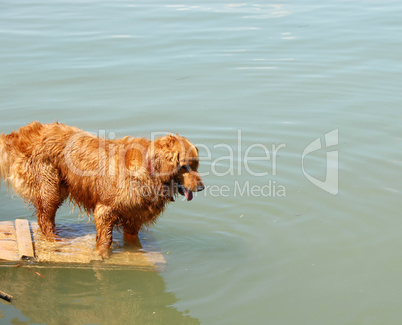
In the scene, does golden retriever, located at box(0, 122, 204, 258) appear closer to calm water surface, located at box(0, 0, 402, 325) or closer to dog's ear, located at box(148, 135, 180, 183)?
dog's ear, located at box(148, 135, 180, 183)

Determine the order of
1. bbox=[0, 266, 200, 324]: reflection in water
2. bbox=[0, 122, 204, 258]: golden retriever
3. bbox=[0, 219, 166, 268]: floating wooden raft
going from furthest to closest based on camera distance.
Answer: bbox=[0, 219, 166, 268]: floating wooden raft < bbox=[0, 122, 204, 258]: golden retriever < bbox=[0, 266, 200, 324]: reflection in water

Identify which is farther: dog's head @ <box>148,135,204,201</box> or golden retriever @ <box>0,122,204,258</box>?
golden retriever @ <box>0,122,204,258</box>

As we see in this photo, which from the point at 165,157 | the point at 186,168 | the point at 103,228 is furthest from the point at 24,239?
the point at 186,168

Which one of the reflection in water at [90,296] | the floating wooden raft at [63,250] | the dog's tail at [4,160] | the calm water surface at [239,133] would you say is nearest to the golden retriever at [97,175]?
the dog's tail at [4,160]

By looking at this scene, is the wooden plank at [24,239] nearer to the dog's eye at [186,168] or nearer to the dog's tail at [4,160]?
the dog's tail at [4,160]

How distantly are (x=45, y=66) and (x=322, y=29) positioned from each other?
24.9 feet

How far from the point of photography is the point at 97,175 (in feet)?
24.6

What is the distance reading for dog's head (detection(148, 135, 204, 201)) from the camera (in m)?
6.99

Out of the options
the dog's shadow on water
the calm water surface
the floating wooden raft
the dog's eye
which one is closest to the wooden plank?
the floating wooden raft

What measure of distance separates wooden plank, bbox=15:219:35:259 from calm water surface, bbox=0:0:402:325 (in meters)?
0.26

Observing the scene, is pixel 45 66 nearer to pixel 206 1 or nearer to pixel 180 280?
pixel 206 1

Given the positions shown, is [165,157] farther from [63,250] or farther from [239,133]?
[239,133]

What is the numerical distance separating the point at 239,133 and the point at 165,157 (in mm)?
4402

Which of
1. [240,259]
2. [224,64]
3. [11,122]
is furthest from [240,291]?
[224,64]
